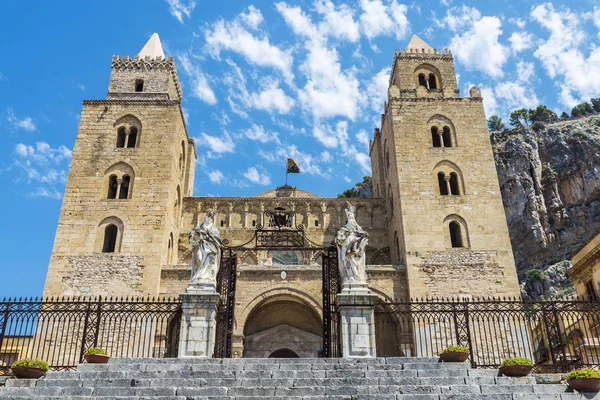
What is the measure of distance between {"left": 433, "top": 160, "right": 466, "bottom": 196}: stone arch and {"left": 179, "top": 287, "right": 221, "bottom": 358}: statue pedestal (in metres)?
16.9

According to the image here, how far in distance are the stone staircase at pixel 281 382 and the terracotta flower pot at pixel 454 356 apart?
1.89 feet

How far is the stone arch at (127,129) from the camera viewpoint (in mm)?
27375

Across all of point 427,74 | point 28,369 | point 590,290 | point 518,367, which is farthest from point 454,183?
A: point 28,369

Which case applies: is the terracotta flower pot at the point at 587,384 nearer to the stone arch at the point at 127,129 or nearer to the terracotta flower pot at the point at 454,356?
the terracotta flower pot at the point at 454,356

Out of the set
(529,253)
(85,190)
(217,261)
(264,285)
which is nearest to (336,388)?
(217,261)

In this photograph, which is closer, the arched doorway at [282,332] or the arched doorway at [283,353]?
the arched doorway at [282,332]

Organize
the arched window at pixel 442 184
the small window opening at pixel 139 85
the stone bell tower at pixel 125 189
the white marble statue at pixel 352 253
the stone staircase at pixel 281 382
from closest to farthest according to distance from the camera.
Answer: the stone staircase at pixel 281 382, the white marble statue at pixel 352 253, the stone bell tower at pixel 125 189, the arched window at pixel 442 184, the small window opening at pixel 139 85

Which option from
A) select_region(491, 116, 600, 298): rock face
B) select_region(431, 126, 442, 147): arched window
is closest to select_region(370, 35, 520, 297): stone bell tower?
select_region(431, 126, 442, 147): arched window

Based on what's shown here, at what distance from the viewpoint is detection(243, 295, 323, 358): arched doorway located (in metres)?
25.3

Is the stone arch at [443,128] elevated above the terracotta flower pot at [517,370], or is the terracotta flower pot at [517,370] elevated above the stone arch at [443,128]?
the stone arch at [443,128]

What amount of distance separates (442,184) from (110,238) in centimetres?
1676

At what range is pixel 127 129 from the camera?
27438mm

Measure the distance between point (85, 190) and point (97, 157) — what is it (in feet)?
6.38

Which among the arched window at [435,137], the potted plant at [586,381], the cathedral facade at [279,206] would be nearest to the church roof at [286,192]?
the cathedral facade at [279,206]
